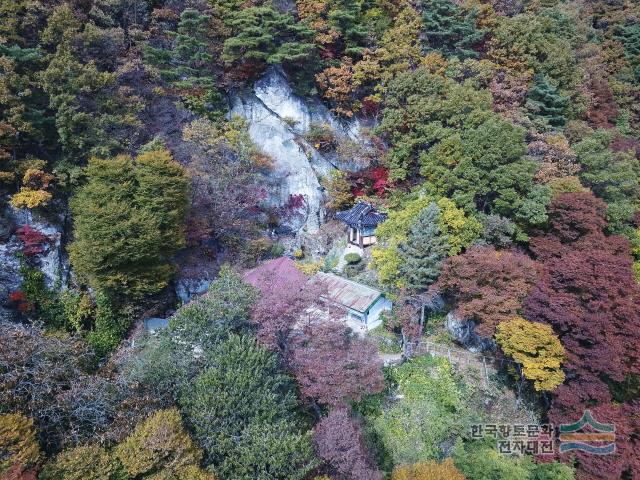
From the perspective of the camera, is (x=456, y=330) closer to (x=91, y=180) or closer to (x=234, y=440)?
(x=234, y=440)

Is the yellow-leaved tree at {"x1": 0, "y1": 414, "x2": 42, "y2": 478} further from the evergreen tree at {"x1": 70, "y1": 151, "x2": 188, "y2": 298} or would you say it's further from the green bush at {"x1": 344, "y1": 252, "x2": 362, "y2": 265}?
the green bush at {"x1": 344, "y1": 252, "x2": 362, "y2": 265}

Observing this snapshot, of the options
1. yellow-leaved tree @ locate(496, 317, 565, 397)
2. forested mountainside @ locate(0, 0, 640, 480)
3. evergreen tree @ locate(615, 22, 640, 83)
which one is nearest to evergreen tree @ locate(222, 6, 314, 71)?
forested mountainside @ locate(0, 0, 640, 480)

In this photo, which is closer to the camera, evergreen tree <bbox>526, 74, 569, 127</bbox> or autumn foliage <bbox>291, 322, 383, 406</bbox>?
autumn foliage <bbox>291, 322, 383, 406</bbox>

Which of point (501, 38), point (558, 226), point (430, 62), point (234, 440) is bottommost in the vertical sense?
point (234, 440)

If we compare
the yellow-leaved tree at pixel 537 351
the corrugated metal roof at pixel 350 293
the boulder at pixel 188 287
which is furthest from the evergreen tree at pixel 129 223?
the yellow-leaved tree at pixel 537 351

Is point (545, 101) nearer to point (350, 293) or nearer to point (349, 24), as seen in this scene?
point (349, 24)

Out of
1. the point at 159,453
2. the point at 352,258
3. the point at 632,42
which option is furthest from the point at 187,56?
the point at 632,42

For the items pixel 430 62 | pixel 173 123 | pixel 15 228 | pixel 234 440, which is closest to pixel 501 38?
pixel 430 62
